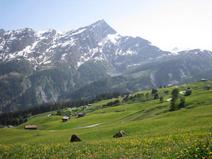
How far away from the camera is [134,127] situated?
234 ft

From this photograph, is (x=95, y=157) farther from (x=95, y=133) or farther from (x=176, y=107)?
(x=176, y=107)

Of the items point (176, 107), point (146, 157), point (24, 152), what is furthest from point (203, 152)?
point (176, 107)

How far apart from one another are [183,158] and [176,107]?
8743 centimetres

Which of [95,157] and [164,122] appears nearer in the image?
[95,157]

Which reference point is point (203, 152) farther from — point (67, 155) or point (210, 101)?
point (210, 101)

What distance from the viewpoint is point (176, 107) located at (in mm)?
104688

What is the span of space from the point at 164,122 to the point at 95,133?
48.1 ft

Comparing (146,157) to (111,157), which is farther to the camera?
(111,157)

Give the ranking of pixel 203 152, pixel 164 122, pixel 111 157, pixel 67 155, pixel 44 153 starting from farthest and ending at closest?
pixel 164 122 → pixel 44 153 → pixel 67 155 → pixel 111 157 → pixel 203 152

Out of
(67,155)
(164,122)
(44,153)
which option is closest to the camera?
(67,155)

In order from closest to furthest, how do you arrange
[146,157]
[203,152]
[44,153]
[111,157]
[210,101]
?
[203,152] < [146,157] < [111,157] < [44,153] < [210,101]

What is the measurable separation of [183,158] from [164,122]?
52359mm

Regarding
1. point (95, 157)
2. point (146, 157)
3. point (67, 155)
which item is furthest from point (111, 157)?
point (67, 155)

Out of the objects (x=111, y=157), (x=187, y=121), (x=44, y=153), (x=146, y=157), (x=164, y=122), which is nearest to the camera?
(x=146, y=157)
